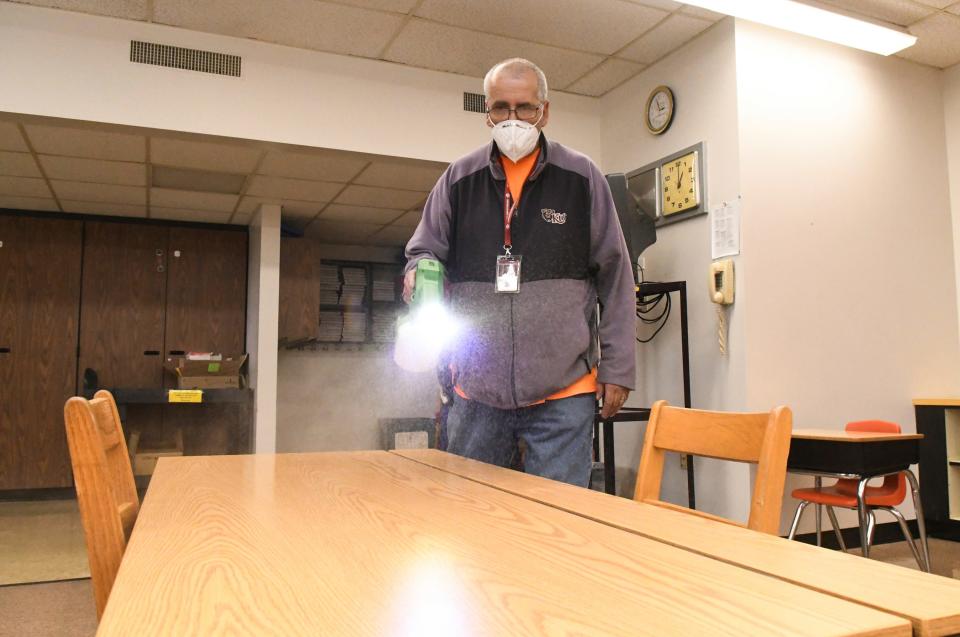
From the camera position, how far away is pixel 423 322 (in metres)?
1.51

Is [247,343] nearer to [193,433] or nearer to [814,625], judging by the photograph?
[193,433]

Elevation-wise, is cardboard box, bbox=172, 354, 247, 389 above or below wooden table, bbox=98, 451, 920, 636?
above

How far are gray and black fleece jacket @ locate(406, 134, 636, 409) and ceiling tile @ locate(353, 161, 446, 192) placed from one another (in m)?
2.48

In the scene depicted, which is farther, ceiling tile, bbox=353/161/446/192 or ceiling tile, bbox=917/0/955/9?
ceiling tile, bbox=353/161/446/192

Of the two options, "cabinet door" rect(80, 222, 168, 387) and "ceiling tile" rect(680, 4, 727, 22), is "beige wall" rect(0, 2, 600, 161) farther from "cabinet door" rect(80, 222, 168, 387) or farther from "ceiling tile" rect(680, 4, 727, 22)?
"cabinet door" rect(80, 222, 168, 387)

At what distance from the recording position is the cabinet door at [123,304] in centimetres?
565

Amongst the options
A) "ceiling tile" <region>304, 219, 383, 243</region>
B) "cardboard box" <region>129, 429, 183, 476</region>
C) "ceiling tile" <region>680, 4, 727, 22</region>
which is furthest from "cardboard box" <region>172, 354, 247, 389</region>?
"ceiling tile" <region>680, 4, 727, 22</region>

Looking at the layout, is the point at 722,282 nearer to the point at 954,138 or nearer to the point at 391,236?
the point at 954,138

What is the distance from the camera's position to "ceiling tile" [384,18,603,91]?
3.53 metres

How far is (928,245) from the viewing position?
154 inches

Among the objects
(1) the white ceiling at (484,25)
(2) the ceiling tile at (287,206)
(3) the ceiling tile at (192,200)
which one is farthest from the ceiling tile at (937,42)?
(3) the ceiling tile at (192,200)

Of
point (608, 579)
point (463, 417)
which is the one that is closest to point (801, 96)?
point (463, 417)

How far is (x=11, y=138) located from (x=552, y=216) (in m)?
3.56

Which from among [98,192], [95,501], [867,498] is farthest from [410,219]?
[95,501]
